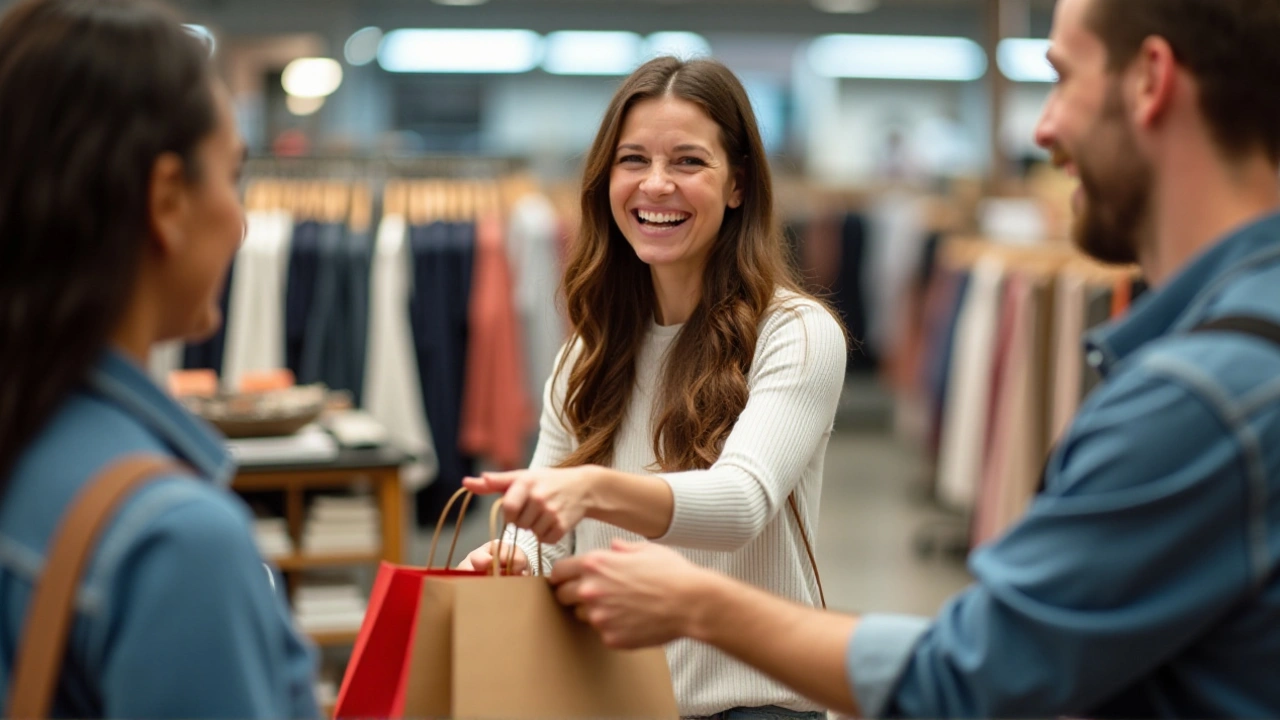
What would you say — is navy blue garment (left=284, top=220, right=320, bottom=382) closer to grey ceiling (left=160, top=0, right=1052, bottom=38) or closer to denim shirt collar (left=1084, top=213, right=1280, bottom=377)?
denim shirt collar (left=1084, top=213, right=1280, bottom=377)

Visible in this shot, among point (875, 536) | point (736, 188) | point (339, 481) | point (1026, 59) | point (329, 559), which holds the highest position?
point (1026, 59)

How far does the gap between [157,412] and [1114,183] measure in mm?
897

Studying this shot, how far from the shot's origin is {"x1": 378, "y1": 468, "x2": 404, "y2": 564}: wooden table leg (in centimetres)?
416

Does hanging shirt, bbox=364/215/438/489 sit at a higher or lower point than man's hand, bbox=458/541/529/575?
lower

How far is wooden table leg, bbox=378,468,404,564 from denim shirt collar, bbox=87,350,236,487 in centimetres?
300

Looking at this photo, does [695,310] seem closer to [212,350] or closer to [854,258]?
[212,350]

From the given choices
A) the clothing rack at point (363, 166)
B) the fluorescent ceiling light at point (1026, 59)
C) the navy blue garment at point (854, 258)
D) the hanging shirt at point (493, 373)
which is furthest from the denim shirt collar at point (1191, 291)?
the fluorescent ceiling light at point (1026, 59)

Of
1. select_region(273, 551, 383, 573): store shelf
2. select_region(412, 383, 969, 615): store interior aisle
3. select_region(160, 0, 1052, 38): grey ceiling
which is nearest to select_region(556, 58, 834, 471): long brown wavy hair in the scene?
select_region(273, 551, 383, 573): store shelf

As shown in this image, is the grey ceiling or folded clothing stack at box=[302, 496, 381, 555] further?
the grey ceiling

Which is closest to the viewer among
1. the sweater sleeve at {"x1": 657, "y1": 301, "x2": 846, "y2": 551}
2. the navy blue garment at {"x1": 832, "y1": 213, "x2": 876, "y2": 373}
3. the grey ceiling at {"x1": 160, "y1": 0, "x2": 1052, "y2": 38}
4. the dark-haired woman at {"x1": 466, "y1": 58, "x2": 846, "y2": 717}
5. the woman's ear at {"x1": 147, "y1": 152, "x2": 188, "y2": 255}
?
the woman's ear at {"x1": 147, "y1": 152, "x2": 188, "y2": 255}

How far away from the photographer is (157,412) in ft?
3.71

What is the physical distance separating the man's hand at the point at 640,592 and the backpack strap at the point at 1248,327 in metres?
0.55

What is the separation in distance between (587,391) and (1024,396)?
325cm

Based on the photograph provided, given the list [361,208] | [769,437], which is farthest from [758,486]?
[361,208]
